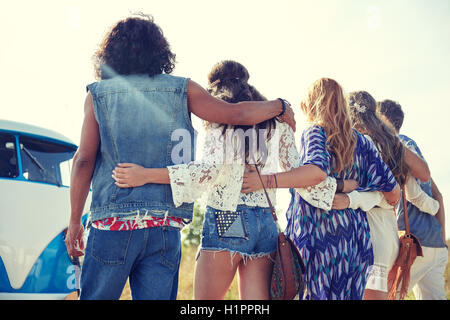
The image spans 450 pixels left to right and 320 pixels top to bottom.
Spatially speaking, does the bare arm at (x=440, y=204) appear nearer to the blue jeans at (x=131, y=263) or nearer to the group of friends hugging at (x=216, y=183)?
the group of friends hugging at (x=216, y=183)

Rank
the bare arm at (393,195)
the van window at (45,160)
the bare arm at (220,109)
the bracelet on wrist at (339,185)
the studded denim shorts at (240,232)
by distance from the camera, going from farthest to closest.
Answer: the van window at (45,160) → the bare arm at (393,195) → the bracelet on wrist at (339,185) → the studded denim shorts at (240,232) → the bare arm at (220,109)

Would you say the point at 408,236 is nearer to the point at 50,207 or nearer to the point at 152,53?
the point at 152,53

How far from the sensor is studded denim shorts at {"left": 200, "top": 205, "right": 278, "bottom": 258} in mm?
2844

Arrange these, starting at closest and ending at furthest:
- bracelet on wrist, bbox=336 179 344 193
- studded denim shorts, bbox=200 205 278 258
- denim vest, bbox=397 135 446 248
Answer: studded denim shorts, bbox=200 205 278 258, bracelet on wrist, bbox=336 179 344 193, denim vest, bbox=397 135 446 248

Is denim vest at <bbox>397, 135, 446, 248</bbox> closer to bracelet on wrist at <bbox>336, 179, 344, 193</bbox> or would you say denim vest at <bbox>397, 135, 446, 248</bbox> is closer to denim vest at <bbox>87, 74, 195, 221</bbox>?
bracelet on wrist at <bbox>336, 179, 344, 193</bbox>

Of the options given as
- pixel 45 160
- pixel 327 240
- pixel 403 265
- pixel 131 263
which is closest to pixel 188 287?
pixel 45 160

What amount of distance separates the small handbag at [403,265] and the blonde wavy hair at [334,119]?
1.09m

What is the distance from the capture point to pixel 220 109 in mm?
2670

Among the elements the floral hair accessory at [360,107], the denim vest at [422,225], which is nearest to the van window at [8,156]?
the floral hair accessory at [360,107]

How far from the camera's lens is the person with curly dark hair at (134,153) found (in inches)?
96.0

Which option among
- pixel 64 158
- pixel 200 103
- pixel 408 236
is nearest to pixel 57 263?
pixel 64 158

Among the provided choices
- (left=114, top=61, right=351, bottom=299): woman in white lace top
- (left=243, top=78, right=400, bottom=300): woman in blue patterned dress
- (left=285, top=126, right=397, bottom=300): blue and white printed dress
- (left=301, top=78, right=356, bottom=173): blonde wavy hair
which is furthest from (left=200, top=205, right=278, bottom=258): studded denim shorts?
(left=301, top=78, right=356, bottom=173): blonde wavy hair

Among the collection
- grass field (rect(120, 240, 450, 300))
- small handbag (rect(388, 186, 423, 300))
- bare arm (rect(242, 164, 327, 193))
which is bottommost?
grass field (rect(120, 240, 450, 300))

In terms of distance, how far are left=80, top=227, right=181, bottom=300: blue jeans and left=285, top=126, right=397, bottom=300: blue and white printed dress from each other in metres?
1.11
